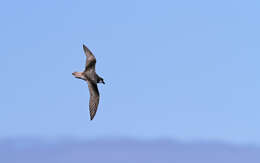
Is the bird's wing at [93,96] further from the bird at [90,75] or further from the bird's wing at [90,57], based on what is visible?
the bird's wing at [90,57]

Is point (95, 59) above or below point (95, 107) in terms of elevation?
above

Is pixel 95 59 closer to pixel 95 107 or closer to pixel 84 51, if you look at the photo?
pixel 84 51

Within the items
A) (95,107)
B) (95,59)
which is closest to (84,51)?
(95,59)

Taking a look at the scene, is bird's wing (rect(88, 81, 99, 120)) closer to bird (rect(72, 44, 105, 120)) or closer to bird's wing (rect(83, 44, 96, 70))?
bird (rect(72, 44, 105, 120))

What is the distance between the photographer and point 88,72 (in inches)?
1727

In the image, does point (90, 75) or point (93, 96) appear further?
point (93, 96)

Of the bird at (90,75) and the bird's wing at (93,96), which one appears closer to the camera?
the bird's wing at (93,96)

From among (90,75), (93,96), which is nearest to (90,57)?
(90,75)


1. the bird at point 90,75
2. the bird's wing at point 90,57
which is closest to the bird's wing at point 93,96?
the bird at point 90,75

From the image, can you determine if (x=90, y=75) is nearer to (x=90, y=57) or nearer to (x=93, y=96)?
(x=90, y=57)

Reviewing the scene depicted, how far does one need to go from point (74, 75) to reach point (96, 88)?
89.5 inches

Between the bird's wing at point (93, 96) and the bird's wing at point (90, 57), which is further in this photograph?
the bird's wing at point (90, 57)

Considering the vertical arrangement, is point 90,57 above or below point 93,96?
above

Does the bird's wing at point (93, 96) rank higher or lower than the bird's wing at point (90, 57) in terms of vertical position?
lower
